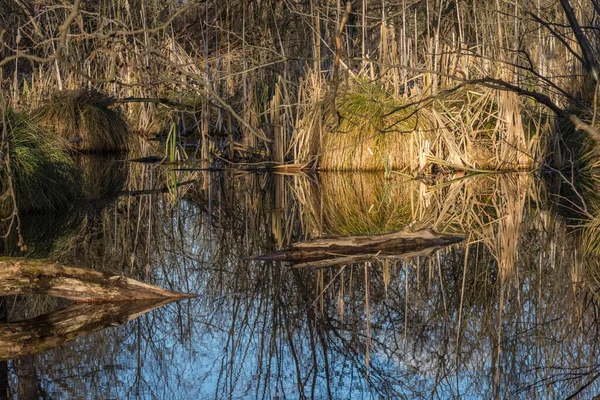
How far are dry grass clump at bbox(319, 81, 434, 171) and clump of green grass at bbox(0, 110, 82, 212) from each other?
8.93 ft

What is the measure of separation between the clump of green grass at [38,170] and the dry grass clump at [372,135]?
2.72 metres

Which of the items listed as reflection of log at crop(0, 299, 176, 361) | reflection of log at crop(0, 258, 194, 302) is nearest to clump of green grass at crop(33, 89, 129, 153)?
reflection of log at crop(0, 258, 194, 302)

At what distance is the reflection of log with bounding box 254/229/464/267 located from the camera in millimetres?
4797

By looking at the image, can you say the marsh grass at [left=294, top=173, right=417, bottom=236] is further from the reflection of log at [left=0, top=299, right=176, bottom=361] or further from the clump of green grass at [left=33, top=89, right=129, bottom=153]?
the clump of green grass at [left=33, top=89, right=129, bottom=153]

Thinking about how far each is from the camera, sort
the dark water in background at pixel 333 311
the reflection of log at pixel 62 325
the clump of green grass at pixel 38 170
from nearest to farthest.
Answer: the dark water in background at pixel 333 311
the reflection of log at pixel 62 325
the clump of green grass at pixel 38 170

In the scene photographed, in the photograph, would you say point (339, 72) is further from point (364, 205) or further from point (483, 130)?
point (364, 205)

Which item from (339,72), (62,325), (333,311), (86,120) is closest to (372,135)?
(339,72)

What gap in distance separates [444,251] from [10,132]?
3648 millimetres

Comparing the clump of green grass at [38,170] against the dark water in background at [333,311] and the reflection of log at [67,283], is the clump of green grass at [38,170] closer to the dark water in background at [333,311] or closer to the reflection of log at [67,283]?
the dark water in background at [333,311]

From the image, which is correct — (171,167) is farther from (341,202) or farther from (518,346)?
(518,346)

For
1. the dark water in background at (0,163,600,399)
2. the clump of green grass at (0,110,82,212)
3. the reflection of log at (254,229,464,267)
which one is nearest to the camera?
the dark water in background at (0,163,600,399)

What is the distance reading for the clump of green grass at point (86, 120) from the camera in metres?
11.5

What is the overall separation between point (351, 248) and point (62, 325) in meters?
1.89

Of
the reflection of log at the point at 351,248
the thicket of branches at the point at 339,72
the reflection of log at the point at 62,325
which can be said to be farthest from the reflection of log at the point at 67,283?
the thicket of branches at the point at 339,72
